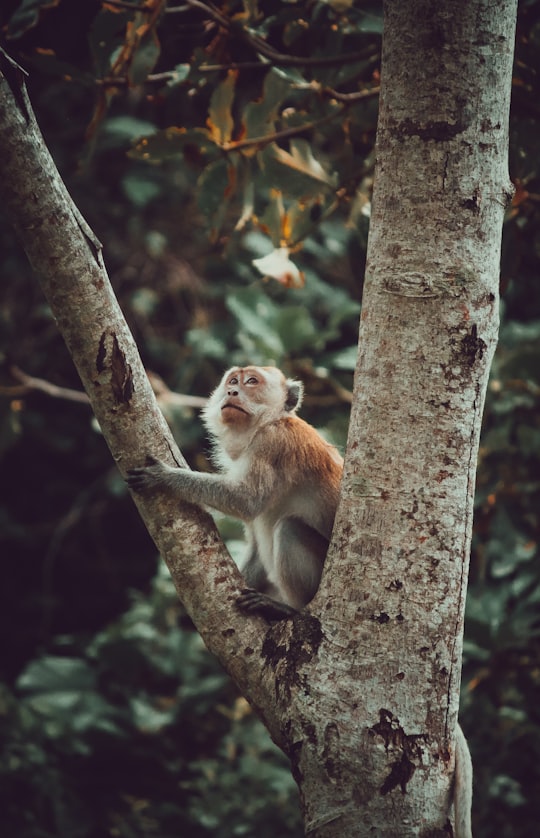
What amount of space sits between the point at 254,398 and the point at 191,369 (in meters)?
2.51

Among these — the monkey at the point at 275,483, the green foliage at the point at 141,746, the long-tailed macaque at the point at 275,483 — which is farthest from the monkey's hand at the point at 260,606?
the green foliage at the point at 141,746

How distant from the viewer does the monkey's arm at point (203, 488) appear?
2414mm

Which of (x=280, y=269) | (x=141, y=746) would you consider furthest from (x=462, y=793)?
(x=141, y=746)

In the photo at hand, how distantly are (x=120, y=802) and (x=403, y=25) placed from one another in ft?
14.9

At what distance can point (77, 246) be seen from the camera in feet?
7.41

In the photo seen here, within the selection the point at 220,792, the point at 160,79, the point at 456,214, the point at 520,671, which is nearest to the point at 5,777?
the point at 220,792

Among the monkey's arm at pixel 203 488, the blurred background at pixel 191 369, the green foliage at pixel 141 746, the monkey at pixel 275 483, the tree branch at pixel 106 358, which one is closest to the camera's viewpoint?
the tree branch at pixel 106 358

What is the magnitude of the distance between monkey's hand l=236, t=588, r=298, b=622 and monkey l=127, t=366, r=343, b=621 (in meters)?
0.45

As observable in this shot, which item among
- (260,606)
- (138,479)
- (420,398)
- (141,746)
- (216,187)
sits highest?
(216,187)

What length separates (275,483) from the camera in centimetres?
337

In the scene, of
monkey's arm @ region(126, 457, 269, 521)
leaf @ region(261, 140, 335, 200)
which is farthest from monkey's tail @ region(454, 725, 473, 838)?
leaf @ region(261, 140, 335, 200)

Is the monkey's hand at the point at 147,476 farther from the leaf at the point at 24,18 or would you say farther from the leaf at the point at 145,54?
the leaf at the point at 24,18

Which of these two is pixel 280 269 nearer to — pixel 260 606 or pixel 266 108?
pixel 266 108

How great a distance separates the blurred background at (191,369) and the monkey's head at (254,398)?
0.44 m
